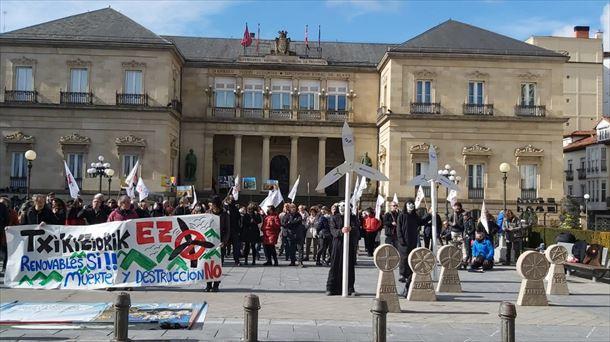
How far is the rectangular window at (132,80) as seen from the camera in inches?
1742

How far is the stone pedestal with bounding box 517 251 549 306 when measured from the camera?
13031mm

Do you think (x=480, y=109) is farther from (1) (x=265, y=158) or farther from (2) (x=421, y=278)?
(2) (x=421, y=278)

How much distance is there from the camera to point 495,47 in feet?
151

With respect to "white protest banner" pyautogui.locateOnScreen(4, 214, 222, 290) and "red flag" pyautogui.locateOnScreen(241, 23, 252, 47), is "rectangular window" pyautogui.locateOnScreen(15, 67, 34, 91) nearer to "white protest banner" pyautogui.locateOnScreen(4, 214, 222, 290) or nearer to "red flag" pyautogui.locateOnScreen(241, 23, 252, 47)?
"red flag" pyautogui.locateOnScreen(241, 23, 252, 47)

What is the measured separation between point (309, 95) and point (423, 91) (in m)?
9.47

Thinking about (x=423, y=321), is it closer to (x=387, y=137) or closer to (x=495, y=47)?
(x=387, y=137)

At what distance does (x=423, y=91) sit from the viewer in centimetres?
4497

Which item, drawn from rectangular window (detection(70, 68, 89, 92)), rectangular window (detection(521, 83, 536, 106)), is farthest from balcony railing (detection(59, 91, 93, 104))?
rectangular window (detection(521, 83, 536, 106))

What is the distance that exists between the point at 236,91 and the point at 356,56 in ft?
35.2

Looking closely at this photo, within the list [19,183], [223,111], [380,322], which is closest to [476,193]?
[223,111]

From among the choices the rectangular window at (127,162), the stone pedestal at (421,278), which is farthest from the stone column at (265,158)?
the stone pedestal at (421,278)

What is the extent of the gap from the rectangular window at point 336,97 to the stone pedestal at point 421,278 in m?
37.5

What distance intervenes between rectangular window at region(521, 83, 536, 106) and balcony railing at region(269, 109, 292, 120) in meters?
17.2

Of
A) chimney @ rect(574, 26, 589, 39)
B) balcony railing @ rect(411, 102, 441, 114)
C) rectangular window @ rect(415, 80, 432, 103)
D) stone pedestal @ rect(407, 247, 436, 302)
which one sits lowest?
stone pedestal @ rect(407, 247, 436, 302)
